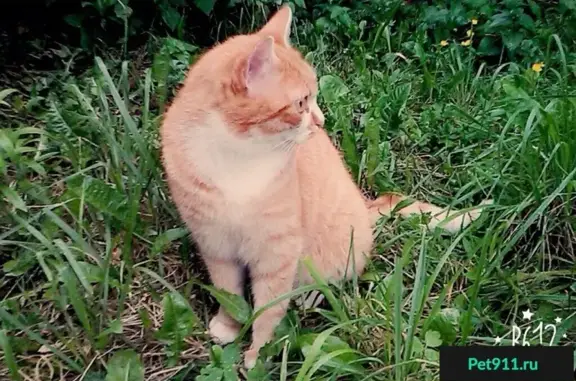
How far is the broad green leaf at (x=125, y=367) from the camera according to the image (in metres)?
2.07

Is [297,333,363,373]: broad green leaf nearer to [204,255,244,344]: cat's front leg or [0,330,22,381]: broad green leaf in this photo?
[204,255,244,344]: cat's front leg

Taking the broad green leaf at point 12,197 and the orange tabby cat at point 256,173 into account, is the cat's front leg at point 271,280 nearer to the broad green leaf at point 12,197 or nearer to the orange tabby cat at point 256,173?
the orange tabby cat at point 256,173

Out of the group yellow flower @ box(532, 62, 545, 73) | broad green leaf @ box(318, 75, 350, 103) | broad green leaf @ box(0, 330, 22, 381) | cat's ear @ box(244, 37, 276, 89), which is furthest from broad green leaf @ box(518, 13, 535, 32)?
broad green leaf @ box(0, 330, 22, 381)

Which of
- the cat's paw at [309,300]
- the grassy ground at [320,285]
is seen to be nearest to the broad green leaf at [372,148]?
the grassy ground at [320,285]

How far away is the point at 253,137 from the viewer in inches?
80.7

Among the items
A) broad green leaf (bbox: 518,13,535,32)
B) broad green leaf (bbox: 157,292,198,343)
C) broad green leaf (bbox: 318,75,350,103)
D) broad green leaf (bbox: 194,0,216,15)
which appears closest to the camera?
broad green leaf (bbox: 157,292,198,343)

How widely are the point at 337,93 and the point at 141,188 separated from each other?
99cm

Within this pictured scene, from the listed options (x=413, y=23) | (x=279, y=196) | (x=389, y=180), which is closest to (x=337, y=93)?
(x=389, y=180)

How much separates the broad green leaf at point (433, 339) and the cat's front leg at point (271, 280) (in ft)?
1.29

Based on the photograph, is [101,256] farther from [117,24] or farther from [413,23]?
[413,23]

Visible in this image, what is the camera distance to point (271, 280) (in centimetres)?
225

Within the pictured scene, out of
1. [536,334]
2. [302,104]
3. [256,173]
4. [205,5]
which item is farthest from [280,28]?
[205,5]

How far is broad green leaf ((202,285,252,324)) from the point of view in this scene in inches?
88.6

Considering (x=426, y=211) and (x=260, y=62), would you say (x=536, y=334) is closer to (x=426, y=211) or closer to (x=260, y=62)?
(x=426, y=211)
